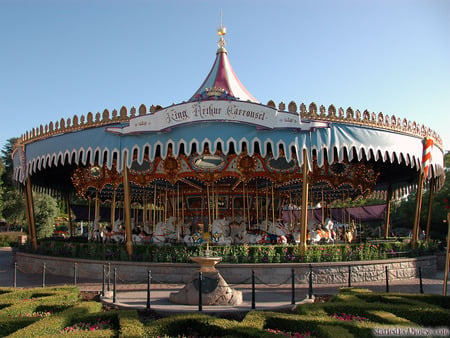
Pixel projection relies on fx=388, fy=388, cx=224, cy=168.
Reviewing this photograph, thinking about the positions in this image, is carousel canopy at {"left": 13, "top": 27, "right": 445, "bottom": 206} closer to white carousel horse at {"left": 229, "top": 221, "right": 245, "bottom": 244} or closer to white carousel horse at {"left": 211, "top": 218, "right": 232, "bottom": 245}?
white carousel horse at {"left": 229, "top": 221, "right": 245, "bottom": 244}

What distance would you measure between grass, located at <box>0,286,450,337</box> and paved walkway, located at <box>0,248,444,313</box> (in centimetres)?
71

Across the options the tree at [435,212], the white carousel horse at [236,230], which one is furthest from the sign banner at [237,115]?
the tree at [435,212]

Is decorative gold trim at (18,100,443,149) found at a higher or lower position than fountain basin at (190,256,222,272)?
higher

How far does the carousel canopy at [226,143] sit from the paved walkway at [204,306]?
4812mm

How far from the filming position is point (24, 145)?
65.7 ft

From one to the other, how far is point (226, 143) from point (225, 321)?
837 centimetres

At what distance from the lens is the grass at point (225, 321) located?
23.6ft

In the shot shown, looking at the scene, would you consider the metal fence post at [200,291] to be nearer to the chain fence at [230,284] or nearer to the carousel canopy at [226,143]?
the chain fence at [230,284]

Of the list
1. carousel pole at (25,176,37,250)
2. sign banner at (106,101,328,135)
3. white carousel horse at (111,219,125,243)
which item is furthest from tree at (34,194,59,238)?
sign banner at (106,101,328,135)

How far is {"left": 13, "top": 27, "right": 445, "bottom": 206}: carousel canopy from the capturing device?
15.3 m

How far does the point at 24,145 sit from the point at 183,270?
37.1 feet

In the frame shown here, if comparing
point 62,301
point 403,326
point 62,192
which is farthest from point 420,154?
point 62,192

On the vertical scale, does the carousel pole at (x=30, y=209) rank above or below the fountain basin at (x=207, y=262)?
above

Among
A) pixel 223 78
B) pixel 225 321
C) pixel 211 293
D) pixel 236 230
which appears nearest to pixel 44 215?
pixel 236 230
